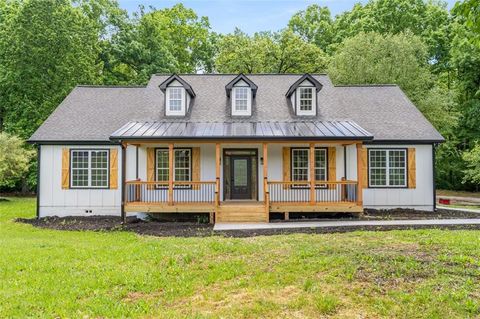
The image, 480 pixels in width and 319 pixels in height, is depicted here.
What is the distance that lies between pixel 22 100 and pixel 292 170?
2078cm

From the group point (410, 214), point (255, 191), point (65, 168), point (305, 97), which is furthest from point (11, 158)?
point (410, 214)

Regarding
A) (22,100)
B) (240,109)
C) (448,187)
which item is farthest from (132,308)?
(448,187)

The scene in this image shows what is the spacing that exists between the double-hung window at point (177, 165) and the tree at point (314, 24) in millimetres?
28352

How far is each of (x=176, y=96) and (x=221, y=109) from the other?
2.01 m

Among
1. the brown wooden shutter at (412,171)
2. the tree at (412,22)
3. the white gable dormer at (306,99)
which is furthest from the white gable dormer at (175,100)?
the tree at (412,22)

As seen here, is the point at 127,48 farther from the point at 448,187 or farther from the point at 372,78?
the point at 448,187

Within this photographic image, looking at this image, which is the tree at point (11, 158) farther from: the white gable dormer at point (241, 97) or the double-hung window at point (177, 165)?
the white gable dormer at point (241, 97)

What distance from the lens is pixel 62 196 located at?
1486 centimetres

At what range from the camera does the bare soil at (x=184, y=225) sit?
35.0 feet

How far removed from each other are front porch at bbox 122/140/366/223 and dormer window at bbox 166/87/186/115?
175 centimetres

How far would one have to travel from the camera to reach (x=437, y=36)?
31328 millimetres

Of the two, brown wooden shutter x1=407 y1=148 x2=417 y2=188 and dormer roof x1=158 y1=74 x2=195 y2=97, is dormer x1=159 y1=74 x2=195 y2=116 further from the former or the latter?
brown wooden shutter x1=407 y1=148 x2=417 y2=188

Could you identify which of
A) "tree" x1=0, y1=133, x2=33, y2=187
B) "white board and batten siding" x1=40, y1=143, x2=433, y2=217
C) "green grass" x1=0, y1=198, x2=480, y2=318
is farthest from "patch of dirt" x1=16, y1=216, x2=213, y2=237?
"tree" x1=0, y1=133, x2=33, y2=187

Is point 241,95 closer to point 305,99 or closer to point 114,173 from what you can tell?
point 305,99
